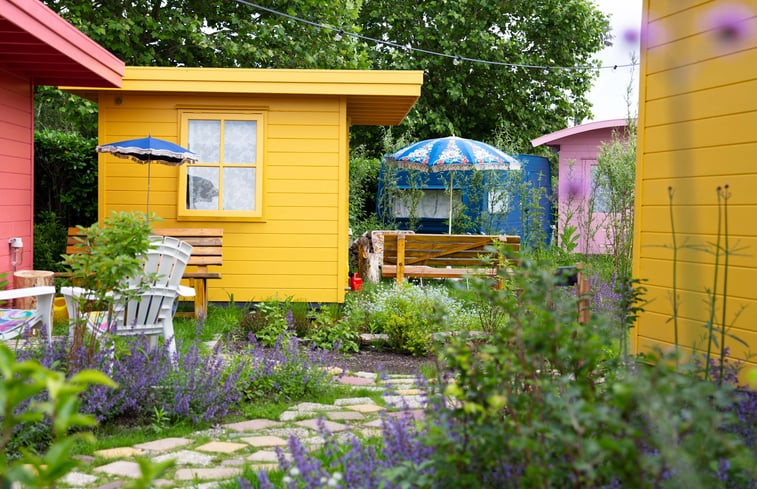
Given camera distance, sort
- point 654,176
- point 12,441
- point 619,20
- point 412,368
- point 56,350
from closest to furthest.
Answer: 1. point 619,20
2. point 12,441
3. point 56,350
4. point 654,176
5. point 412,368

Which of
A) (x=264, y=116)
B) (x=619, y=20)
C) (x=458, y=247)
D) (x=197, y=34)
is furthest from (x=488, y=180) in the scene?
(x=619, y=20)

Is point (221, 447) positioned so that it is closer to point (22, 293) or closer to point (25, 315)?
point (22, 293)

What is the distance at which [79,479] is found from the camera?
318cm

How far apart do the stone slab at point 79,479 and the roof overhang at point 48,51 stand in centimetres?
339

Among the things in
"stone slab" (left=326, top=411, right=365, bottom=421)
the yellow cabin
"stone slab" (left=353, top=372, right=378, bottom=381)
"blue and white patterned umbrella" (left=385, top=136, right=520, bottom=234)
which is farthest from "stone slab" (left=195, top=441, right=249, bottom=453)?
"blue and white patterned umbrella" (left=385, top=136, right=520, bottom=234)

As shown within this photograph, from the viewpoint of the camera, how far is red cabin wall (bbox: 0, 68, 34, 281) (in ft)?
22.7

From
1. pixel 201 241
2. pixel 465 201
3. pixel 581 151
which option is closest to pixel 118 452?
pixel 201 241

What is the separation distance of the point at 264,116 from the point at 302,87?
1.82 feet

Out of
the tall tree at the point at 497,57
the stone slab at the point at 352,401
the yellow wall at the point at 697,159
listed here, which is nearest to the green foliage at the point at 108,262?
the stone slab at the point at 352,401

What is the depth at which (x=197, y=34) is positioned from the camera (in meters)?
13.7

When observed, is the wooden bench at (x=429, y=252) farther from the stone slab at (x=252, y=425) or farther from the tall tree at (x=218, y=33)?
the tall tree at (x=218, y=33)

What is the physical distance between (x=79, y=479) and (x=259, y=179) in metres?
5.36

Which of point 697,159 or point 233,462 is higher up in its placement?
point 697,159

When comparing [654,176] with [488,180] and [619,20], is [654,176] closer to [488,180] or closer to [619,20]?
[619,20]
